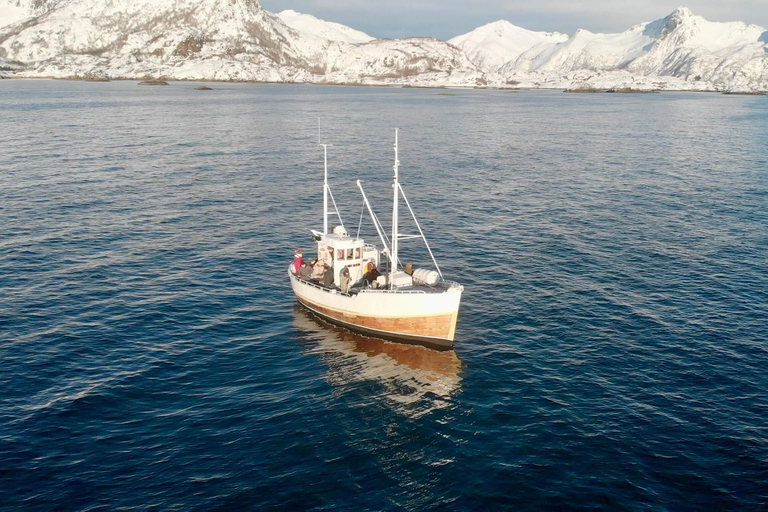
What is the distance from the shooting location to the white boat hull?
44469 millimetres

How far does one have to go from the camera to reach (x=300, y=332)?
48.5 metres

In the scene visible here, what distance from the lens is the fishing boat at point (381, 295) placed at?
4469 centimetres

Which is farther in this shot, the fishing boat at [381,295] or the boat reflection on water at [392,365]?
the fishing boat at [381,295]

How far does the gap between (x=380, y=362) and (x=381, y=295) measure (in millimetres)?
5040

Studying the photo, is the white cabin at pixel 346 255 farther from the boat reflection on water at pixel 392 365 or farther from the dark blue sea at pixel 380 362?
the dark blue sea at pixel 380 362

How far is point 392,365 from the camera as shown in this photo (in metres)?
43.4

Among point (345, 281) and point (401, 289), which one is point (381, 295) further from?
point (345, 281)

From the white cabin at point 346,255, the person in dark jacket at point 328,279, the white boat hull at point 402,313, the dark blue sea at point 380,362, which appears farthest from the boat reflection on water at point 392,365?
the white cabin at point 346,255

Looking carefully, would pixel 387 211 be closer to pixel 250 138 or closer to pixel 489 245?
pixel 489 245

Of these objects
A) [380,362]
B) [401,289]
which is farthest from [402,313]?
[380,362]

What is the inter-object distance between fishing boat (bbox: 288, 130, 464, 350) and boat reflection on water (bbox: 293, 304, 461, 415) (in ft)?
3.36

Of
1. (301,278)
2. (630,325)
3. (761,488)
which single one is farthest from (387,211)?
(761,488)

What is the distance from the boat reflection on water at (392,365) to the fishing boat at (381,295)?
103cm

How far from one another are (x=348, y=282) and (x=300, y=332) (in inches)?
219
